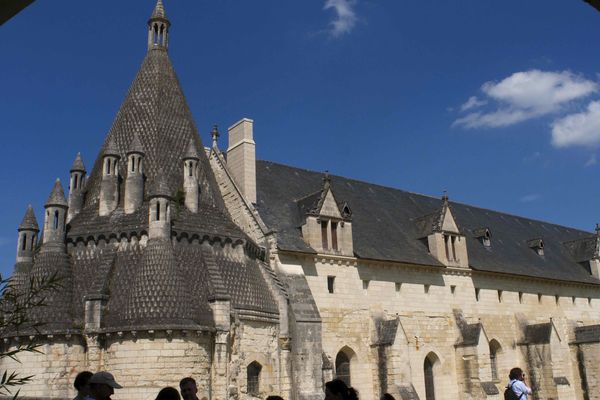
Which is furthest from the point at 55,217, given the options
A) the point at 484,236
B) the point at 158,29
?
the point at 484,236

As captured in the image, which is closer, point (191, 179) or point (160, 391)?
point (160, 391)

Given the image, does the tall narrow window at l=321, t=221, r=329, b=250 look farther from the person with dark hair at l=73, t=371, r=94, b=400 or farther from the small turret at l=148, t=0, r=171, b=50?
the person with dark hair at l=73, t=371, r=94, b=400

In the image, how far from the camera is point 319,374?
25750mm

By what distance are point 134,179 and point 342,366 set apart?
41.1 ft

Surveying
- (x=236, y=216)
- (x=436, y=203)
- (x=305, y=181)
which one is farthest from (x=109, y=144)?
(x=436, y=203)

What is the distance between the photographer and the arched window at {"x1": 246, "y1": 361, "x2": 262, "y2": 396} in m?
23.7

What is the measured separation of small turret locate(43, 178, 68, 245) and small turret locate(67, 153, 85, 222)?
1693 mm

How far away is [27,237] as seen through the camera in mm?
25000

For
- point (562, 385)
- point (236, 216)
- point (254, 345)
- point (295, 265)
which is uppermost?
point (236, 216)

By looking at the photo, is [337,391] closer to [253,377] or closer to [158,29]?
[253,377]

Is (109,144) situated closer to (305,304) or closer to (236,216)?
(236,216)

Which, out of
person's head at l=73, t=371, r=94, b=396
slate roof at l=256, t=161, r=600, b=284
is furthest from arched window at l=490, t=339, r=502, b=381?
person's head at l=73, t=371, r=94, b=396

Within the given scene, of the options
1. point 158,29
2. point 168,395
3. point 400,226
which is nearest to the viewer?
point 168,395

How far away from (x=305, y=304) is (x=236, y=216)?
6.15 meters
